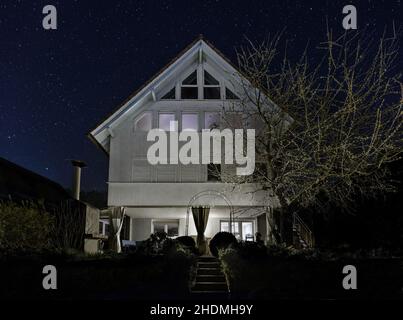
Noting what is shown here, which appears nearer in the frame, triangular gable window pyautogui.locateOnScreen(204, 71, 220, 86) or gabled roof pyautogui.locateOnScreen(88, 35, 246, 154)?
gabled roof pyautogui.locateOnScreen(88, 35, 246, 154)

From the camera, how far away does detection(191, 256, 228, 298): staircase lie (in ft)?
35.8

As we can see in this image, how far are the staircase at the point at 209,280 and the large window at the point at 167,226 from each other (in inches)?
327

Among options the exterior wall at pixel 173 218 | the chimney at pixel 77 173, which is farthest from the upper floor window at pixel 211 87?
the chimney at pixel 77 173

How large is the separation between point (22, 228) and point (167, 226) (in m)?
11.5

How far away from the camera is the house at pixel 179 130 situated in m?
17.5

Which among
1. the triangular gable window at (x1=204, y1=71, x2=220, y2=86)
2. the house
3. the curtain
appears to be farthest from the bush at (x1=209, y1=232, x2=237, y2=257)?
the triangular gable window at (x1=204, y1=71, x2=220, y2=86)

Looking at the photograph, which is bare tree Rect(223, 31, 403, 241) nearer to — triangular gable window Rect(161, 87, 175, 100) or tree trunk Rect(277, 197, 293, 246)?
tree trunk Rect(277, 197, 293, 246)

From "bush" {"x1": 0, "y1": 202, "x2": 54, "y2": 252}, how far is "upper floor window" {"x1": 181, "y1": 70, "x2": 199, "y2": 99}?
838 centimetres

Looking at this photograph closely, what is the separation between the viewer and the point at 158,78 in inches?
697

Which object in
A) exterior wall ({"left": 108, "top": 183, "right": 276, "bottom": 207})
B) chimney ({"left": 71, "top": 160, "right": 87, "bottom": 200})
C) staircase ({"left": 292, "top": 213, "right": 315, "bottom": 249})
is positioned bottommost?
staircase ({"left": 292, "top": 213, "right": 315, "bottom": 249})

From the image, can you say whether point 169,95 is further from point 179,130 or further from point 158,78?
point 179,130

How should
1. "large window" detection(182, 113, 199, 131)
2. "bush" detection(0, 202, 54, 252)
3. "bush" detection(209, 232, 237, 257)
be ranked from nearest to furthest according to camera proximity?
"bush" detection(0, 202, 54, 252), "bush" detection(209, 232, 237, 257), "large window" detection(182, 113, 199, 131)

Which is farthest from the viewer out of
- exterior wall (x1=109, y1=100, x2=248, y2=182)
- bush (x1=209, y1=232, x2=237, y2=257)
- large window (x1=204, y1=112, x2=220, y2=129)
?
large window (x1=204, y1=112, x2=220, y2=129)

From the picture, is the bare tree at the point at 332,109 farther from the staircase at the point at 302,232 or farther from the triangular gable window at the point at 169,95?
the triangular gable window at the point at 169,95
